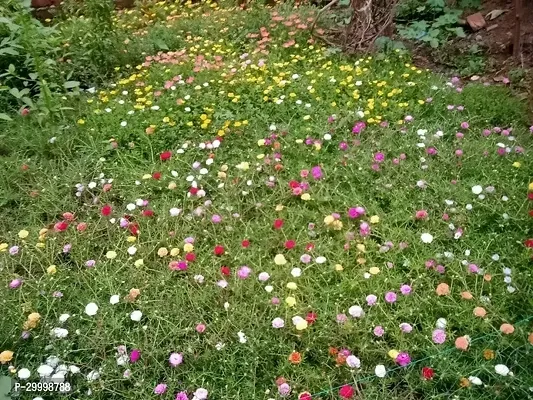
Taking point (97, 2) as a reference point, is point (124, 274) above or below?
below

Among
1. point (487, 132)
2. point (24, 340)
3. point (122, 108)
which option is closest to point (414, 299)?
point (487, 132)

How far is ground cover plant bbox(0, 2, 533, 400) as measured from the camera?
2146 mm

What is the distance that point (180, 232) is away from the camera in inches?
111

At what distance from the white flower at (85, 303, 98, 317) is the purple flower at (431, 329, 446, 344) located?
4.84 feet

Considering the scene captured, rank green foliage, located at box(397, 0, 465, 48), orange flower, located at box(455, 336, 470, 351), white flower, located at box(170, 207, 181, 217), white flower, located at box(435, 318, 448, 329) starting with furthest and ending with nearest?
1. green foliage, located at box(397, 0, 465, 48)
2. white flower, located at box(170, 207, 181, 217)
3. white flower, located at box(435, 318, 448, 329)
4. orange flower, located at box(455, 336, 470, 351)

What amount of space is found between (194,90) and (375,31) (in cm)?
160

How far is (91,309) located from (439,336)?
152cm

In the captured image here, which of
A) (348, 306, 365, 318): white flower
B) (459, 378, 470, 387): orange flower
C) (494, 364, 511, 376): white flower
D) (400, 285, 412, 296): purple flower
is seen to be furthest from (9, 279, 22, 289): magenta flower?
(494, 364, 511, 376): white flower

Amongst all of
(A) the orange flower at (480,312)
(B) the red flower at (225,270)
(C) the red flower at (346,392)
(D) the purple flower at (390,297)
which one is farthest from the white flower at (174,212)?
(A) the orange flower at (480,312)

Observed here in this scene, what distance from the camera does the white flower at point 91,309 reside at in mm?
2373

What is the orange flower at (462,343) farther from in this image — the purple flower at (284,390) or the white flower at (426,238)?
the purple flower at (284,390)

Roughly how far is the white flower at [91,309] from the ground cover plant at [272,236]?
0.03 m

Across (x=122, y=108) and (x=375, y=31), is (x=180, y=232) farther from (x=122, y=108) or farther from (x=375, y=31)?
(x=375, y=31)

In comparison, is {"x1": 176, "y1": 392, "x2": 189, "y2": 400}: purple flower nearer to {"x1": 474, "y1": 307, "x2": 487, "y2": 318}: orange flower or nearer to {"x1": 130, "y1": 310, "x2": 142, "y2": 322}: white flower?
{"x1": 130, "y1": 310, "x2": 142, "y2": 322}: white flower
